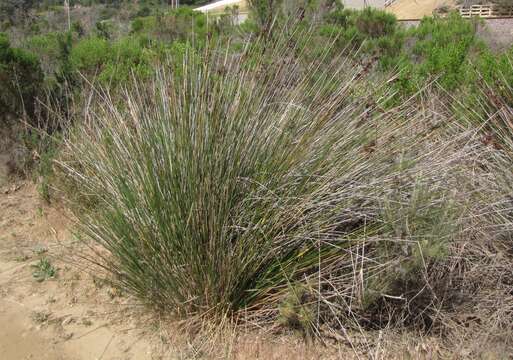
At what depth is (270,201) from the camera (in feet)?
8.05

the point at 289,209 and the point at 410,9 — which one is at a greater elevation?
the point at 289,209

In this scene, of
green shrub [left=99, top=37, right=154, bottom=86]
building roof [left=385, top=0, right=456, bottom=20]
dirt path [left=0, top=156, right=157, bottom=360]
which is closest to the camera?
dirt path [left=0, top=156, right=157, bottom=360]

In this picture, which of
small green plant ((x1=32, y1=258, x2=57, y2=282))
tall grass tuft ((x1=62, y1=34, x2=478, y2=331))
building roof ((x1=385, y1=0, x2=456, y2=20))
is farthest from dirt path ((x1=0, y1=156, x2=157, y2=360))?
building roof ((x1=385, y1=0, x2=456, y2=20))

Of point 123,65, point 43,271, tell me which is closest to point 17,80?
point 123,65

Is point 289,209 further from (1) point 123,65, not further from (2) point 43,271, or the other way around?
(1) point 123,65

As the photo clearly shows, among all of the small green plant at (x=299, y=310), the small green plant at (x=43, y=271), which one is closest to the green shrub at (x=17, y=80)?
the small green plant at (x=43, y=271)

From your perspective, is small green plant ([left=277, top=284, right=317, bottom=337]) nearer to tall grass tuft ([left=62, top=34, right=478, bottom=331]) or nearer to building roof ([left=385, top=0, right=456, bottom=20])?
tall grass tuft ([left=62, top=34, right=478, bottom=331])

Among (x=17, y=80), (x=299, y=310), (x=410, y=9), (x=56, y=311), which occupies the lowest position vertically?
(x=410, y=9)

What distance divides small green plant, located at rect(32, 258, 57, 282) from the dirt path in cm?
2

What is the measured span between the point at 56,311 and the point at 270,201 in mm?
1343

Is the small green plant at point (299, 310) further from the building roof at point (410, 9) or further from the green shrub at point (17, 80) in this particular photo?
the building roof at point (410, 9)

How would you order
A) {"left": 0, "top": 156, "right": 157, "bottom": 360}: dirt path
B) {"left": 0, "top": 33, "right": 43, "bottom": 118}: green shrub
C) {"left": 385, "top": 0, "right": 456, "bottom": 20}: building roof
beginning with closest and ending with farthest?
{"left": 0, "top": 156, "right": 157, "bottom": 360}: dirt path → {"left": 0, "top": 33, "right": 43, "bottom": 118}: green shrub → {"left": 385, "top": 0, "right": 456, "bottom": 20}: building roof

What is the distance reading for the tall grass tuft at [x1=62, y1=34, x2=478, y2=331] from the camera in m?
2.39

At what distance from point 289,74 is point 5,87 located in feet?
10.2
